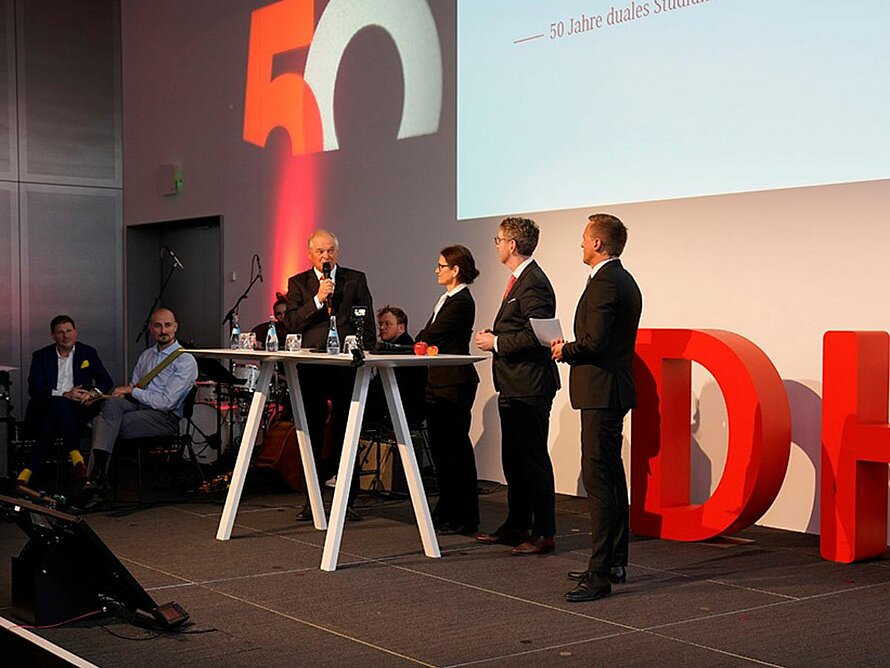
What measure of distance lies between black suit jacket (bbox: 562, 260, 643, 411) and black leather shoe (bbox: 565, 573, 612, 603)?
2.14 feet

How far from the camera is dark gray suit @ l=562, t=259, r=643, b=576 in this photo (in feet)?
14.7

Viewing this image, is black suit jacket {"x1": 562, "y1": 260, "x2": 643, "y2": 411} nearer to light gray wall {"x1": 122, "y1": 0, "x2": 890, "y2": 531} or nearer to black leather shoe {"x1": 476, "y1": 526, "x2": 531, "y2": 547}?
black leather shoe {"x1": 476, "y1": 526, "x2": 531, "y2": 547}

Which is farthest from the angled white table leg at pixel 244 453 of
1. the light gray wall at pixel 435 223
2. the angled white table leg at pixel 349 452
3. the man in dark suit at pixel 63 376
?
the light gray wall at pixel 435 223

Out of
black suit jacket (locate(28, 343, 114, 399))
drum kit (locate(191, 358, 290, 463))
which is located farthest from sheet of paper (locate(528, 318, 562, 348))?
black suit jacket (locate(28, 343, 114, 399))

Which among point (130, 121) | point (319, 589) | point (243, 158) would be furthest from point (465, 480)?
point (130, 121)

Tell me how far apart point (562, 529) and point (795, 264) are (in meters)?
1.77

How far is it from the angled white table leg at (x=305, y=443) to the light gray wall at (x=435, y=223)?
1836 mm

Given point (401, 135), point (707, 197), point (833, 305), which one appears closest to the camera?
point (833, 305)

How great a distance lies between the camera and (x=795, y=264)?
5.88m

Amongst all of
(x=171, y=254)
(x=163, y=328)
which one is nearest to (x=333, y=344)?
(x=163, y=328)

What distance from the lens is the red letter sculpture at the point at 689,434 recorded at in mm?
5441

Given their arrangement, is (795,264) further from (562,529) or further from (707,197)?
(562,529)

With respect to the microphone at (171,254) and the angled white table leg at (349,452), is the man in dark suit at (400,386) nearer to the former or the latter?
the angled white table leg at (349,452)

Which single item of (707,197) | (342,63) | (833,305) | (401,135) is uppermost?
(342,63)
